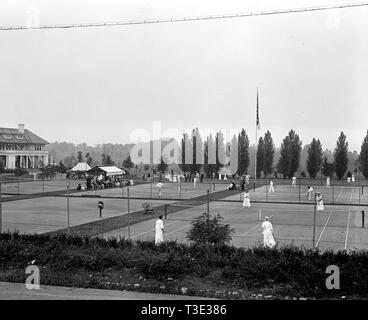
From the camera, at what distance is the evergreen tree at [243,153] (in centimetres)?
7831

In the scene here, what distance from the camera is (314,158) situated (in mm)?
85562

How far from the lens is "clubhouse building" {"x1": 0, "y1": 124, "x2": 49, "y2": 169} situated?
98688 millimetres

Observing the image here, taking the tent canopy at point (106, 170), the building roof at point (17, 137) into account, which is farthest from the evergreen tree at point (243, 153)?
the building roof at point (17, 137)

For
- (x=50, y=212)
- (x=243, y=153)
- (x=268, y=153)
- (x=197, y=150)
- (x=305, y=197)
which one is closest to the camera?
(x=50, y=212)

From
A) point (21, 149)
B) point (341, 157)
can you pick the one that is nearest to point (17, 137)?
point (21, 149)

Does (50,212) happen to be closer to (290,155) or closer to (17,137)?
(290,155)

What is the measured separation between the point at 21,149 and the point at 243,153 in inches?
1911

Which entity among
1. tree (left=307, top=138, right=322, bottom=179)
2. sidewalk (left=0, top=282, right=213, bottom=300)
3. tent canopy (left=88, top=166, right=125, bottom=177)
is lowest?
sidewalk (left=0, top=282, right=213, bottom=300)

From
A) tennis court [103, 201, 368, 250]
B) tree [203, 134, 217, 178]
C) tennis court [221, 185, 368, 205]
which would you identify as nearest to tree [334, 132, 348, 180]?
tree [203, 134, 217, 178]

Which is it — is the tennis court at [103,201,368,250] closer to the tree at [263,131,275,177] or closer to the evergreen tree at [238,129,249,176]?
the evergreen tree at [238,129,249,176]

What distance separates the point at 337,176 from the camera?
8350 cm

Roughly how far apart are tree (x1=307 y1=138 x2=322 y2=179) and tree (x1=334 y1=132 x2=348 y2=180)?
11.8ft
